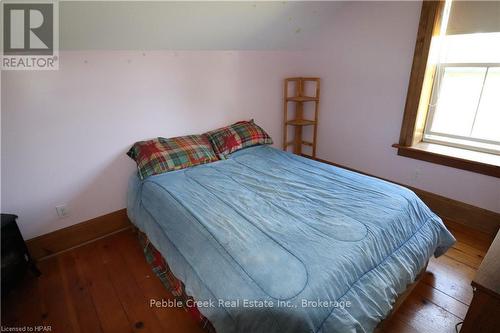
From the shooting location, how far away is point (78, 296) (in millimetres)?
1622

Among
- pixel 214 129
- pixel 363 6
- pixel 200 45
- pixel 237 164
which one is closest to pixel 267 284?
pixel 237 164

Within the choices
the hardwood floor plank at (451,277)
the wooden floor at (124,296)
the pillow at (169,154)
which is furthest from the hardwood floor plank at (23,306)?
the hardwood floor plank at (451,277)

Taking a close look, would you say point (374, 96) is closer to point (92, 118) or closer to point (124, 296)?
point (92, 118)

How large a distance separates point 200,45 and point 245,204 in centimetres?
157

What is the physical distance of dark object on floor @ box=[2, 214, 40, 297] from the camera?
4.96ft

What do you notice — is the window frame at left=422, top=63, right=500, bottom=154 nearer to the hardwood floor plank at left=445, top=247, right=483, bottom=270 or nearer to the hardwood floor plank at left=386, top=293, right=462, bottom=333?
the hardwood floor plank at left=445, top=247, right=483, bottom=270

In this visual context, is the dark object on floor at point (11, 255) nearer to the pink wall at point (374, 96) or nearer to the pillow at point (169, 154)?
the pillow at point (169, 154)

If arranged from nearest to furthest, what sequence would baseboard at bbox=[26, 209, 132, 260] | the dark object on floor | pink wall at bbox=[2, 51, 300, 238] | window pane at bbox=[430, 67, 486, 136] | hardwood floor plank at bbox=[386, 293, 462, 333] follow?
hardwood floor plank at bbox=[386, 293, 462, 333]
the dark object on floor
pink wall at bbox=[2, 51, 300, 238]
baseboard at bbox=[26, 209, 132, 260]
window pane at bbox=[430, 67, 486, 136]

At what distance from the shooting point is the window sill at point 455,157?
6.72 ft

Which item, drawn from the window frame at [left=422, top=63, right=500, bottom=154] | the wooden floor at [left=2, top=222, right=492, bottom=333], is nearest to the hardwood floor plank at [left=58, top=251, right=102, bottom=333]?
the wooden floor at [left=2, top=222, right=492, bottom=333]

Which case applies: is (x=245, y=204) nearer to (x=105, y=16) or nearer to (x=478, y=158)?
(x=105, y=16)

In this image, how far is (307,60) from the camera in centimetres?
312

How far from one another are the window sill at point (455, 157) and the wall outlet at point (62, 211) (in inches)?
116

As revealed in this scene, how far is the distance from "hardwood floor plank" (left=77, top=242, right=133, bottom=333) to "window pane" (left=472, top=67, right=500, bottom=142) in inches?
118
